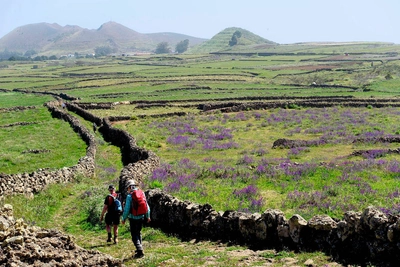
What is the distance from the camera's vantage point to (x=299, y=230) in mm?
13117

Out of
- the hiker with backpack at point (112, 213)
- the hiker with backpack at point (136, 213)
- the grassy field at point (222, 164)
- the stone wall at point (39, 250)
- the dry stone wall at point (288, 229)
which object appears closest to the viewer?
the stone wall at point (39, 250)

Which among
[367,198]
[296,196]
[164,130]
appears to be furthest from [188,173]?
[164,130]

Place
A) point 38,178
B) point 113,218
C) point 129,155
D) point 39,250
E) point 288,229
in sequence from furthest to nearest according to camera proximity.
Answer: point 129,155 → point 38,178 → point 113,218 → point 288,229 → point 39,250

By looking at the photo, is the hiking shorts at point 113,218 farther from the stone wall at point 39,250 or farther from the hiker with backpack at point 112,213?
the stone wall at point 39,250

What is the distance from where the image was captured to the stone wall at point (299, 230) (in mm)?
11422

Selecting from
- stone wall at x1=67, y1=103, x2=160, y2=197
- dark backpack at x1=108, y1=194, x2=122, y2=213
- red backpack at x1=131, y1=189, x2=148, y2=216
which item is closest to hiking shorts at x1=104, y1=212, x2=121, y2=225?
dark backpack at x1=108, y1=194, x2=122, y2=213

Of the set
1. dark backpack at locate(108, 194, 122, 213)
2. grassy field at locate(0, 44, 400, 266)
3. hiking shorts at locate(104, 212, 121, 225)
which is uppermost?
dark backpack at locate(108, 194, 122, 213)

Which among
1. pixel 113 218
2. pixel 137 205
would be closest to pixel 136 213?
pixel 137 205

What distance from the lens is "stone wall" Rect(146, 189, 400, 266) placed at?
450 inches

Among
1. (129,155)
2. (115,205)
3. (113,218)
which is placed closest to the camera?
(113,218)

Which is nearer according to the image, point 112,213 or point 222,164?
point 112,213

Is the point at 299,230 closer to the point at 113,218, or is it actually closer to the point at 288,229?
the point at 288,229

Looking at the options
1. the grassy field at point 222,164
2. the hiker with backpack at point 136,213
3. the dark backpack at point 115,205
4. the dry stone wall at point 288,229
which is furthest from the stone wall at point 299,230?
the hiker with backpack at point 136,213

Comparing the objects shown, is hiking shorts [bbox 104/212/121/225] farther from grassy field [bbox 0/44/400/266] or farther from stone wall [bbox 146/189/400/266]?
stone wall [bbox 146/189/400/266]
